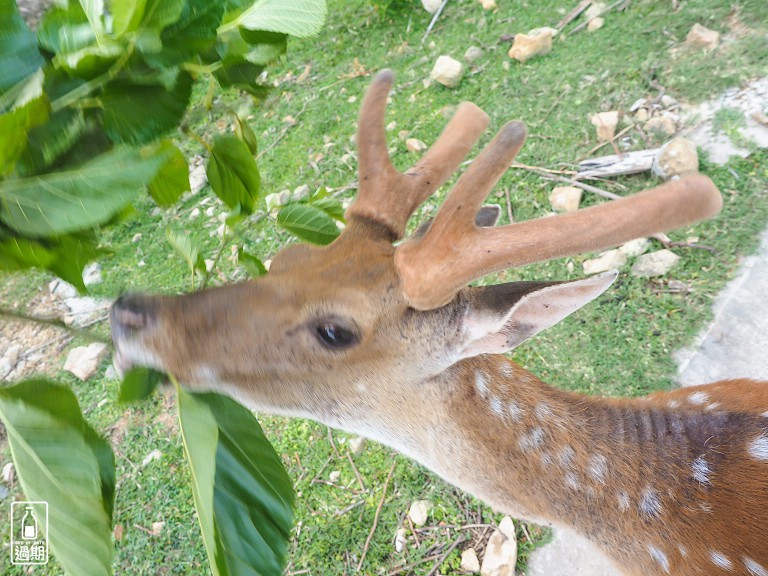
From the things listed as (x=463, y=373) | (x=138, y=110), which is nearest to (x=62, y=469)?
(x=138, y=110)

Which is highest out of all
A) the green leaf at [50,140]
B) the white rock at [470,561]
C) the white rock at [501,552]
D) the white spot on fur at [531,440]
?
the green leaf at [50,140]

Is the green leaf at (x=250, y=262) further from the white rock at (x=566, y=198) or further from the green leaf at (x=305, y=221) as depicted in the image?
the white rock at (x=566, y=198)

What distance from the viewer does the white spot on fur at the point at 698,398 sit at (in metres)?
1.92

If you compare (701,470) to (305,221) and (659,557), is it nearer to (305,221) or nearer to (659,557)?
(659,557)

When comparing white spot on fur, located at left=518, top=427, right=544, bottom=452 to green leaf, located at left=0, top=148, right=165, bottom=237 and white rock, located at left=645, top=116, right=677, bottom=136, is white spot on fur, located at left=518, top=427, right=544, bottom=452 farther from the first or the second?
white rock, located at left=645, top=116, right=677, bottom=136

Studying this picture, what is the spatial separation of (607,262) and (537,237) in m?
2.03

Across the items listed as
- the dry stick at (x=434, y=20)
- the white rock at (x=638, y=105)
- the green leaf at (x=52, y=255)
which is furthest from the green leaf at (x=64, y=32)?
the dry stick at (x=434, y=20)

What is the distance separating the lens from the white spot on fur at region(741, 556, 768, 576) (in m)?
1.57

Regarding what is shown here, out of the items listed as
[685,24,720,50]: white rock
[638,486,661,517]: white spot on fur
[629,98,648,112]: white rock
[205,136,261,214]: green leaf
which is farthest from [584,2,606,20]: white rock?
[205,136,261,214]: green leaf

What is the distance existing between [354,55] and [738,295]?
388 cm

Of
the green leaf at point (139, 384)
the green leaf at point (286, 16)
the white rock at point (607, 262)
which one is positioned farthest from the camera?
the white rock at point (607, 262)

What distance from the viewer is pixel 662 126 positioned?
3.54m

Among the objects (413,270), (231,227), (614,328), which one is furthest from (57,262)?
(614,328)

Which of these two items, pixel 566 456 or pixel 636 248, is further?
pixel 636 248
